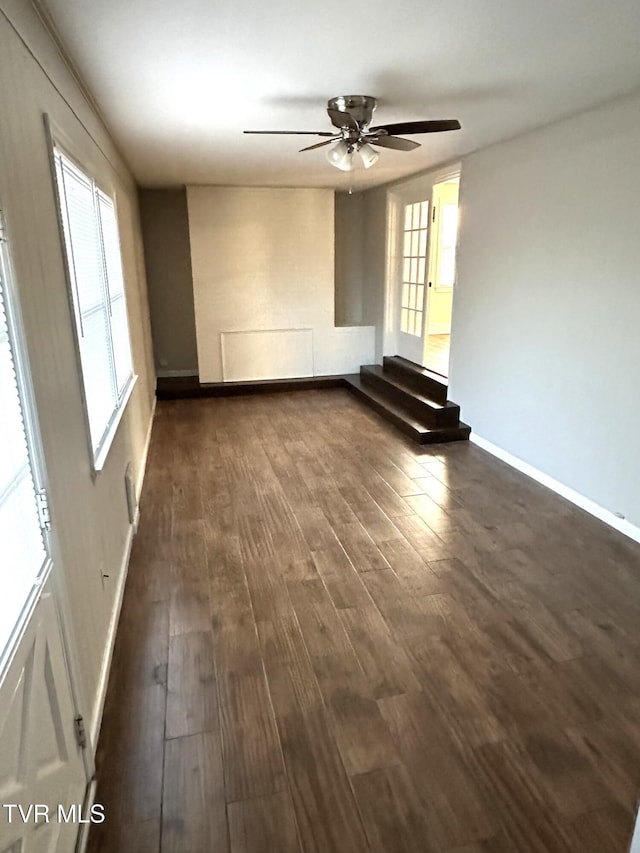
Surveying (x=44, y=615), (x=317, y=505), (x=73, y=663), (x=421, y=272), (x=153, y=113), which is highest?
(x=153, y=113)

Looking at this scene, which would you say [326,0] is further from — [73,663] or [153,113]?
[73,663]

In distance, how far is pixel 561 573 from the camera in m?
2.80

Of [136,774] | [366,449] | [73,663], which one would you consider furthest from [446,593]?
[366,449]

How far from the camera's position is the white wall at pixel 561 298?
307 cm

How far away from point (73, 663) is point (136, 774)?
1.48ft

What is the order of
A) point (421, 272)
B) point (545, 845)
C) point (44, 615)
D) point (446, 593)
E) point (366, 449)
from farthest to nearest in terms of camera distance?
point (421, 272) < point (366, 449) < point (446, 593) < point (545, 845) < point (44, 615)

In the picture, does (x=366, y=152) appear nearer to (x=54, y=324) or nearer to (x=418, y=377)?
(x=54, y=324)

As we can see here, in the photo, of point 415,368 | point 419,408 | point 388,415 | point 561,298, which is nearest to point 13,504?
point 561,298

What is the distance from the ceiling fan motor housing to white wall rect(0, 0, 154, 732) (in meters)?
1.25

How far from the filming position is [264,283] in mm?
6434

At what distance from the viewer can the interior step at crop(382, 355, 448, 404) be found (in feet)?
17.2

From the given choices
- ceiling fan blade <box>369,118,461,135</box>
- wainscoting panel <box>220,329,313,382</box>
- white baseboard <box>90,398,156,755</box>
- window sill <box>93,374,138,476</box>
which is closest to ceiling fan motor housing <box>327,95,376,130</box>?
ceiling fan blade <box>369,118,461,135</box>

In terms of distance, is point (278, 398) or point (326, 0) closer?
point (326, 0)

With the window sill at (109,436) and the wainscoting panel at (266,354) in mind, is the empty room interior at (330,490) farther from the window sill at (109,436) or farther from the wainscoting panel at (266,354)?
the wainscoting panel at (266,354)
